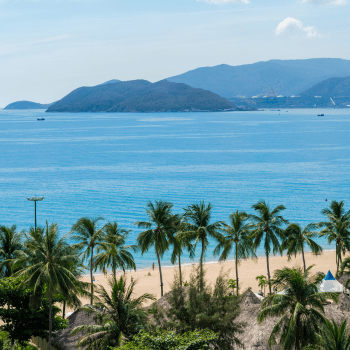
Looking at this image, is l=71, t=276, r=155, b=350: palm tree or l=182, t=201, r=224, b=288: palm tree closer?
l=71, t=276, r=155, b=350: palm tree

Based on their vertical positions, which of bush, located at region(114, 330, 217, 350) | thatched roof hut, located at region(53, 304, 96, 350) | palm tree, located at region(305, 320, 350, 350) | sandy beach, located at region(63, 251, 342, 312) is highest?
palm tree, located at region(305, 320, 350, 350)

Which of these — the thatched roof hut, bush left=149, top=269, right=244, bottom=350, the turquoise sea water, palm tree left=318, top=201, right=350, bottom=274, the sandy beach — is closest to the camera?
bush left=149, top=269, right=244, bottom=350

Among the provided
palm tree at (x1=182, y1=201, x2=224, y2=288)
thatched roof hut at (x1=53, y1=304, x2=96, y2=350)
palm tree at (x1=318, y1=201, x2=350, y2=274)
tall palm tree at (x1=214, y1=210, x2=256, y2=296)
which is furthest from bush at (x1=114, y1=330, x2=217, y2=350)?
palm tree at (x1=318, y1=201, x2=350, y2=274)

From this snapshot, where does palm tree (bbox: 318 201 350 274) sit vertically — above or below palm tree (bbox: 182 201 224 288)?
below

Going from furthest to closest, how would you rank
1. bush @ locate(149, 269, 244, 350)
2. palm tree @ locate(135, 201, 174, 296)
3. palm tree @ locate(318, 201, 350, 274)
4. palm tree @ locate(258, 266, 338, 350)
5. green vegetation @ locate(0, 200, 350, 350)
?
palm tree @ locate(318, 201, 350, 274)
palm tree @ locate(135, 201, 174, 296)
bush @ locate(149, 269, 244, 350)
palm tree @ locate(258, 266, 338, 350)
green vegetation @ locate(0, 200, 350, 350)

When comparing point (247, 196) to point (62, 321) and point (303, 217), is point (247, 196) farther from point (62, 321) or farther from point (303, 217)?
point (62, 321)

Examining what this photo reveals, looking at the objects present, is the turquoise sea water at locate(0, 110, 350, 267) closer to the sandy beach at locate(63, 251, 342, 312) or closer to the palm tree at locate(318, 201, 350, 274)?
the sandy beach at locate(63, 251, 342, 312)

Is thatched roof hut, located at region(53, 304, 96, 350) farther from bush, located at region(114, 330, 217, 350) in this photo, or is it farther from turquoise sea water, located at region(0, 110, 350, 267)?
turquoise sea water, located at region(0, 110, 350, 267)
